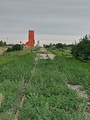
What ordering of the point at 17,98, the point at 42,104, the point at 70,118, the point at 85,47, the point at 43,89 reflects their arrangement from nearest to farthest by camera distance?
the point at 70,118, the point at 42,104, the point at 17,98, the point at 43,89, the point at 85,47

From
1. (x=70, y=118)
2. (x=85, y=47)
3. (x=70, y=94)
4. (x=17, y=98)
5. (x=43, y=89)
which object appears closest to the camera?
(x=70, y=118)

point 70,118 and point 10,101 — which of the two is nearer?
point 70,118

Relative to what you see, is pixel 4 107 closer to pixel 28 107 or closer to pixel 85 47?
pixel 28 107

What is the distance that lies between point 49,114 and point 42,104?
3.47ft

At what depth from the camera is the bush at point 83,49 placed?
35.8 m

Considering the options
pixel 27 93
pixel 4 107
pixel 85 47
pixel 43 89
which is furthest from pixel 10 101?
pixel 85 47

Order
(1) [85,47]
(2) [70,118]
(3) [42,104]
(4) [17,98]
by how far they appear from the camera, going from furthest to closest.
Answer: (1) [85,47] → (4) [17,98] → (3) [42,104] → (2) [70,118]

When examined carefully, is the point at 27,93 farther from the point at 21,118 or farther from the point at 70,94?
the point at 21,118

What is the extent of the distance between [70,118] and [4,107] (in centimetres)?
186

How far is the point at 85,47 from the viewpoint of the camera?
36.1 metres

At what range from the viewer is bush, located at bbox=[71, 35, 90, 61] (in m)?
35.8

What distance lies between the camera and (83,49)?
36.7m

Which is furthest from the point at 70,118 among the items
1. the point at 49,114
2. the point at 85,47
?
the point at 85,47

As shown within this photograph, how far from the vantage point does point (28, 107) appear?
737 centimetres
